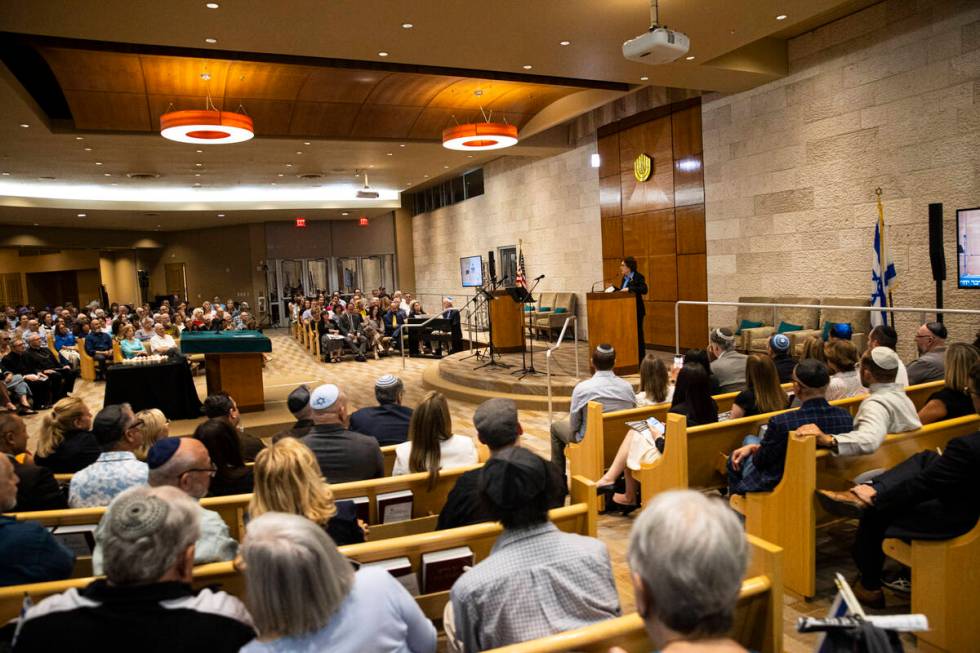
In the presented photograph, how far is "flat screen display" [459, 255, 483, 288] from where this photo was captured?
659 inches

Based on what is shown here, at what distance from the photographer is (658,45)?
5121 millimetres

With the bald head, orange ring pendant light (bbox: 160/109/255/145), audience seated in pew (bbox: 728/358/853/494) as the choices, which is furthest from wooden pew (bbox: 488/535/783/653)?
orange ring pendant light (bbox: 160/109/255/145)

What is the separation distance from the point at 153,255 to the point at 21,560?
25729 mm

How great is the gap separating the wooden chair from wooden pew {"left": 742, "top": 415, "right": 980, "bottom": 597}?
11.9 m

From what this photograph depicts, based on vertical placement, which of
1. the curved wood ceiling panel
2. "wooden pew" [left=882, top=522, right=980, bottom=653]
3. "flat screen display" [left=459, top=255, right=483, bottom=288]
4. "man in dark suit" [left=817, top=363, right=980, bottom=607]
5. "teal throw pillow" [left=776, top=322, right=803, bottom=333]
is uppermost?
the curved wood ceiling panel

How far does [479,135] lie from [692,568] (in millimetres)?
8816

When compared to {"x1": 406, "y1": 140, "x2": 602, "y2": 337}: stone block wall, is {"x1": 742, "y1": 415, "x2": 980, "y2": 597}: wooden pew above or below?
below

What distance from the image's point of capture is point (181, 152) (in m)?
11.9

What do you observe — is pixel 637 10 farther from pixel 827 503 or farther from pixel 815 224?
pixel 827 503

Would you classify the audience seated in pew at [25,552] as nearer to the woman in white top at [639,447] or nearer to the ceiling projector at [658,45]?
the woman in white top at [639,447]

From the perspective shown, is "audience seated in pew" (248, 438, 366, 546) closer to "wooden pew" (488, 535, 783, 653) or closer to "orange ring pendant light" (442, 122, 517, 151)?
"wooden pew" (488, 535, 783, 653)

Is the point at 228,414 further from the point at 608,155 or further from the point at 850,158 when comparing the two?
the point at 608,155

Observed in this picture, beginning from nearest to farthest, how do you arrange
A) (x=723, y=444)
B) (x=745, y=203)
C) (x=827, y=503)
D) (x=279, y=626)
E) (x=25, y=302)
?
1. (x=279, y=626)
2. (x=827, y=503)
3. (x=723, y=444)
4. (x=745, y=203)
5. (x=25, y=302)

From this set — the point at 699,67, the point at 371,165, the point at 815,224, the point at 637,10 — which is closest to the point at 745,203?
the point at 815,224
